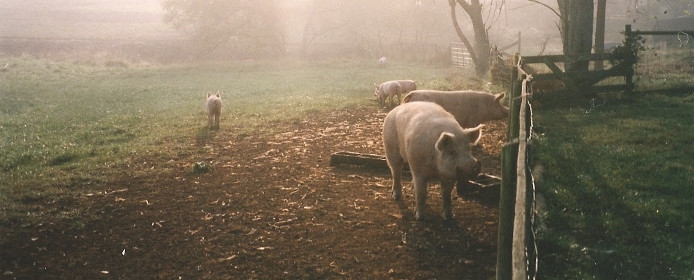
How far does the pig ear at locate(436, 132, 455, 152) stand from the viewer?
19.1ft

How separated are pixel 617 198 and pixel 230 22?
51.3 meters

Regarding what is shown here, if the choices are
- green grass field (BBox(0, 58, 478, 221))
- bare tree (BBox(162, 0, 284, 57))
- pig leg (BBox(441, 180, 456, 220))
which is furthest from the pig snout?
bare tree (BBox(162, 0, 284, 57))

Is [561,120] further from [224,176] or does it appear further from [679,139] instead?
[224,176]

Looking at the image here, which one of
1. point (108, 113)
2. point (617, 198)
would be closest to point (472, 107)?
point (617, 198)

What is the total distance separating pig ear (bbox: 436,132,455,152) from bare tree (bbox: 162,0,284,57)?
49634mm

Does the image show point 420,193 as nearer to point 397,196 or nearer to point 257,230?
point 397,196

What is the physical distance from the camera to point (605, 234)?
5.64m

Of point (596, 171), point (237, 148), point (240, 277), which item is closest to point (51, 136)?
point (237, 148)

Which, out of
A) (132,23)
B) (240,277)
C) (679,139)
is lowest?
(240,277)

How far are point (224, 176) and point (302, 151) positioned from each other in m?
2.26

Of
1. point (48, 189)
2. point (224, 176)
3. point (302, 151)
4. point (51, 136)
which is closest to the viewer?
point (48, 189)

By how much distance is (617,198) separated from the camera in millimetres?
6594

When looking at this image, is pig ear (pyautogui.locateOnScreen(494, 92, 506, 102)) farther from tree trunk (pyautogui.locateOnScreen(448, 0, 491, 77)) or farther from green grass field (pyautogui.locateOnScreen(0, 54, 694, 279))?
tree trunk (pyautogui.locateOnScreen(448, 0, 491, 77))

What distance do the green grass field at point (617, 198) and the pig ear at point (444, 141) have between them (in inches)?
56.4
